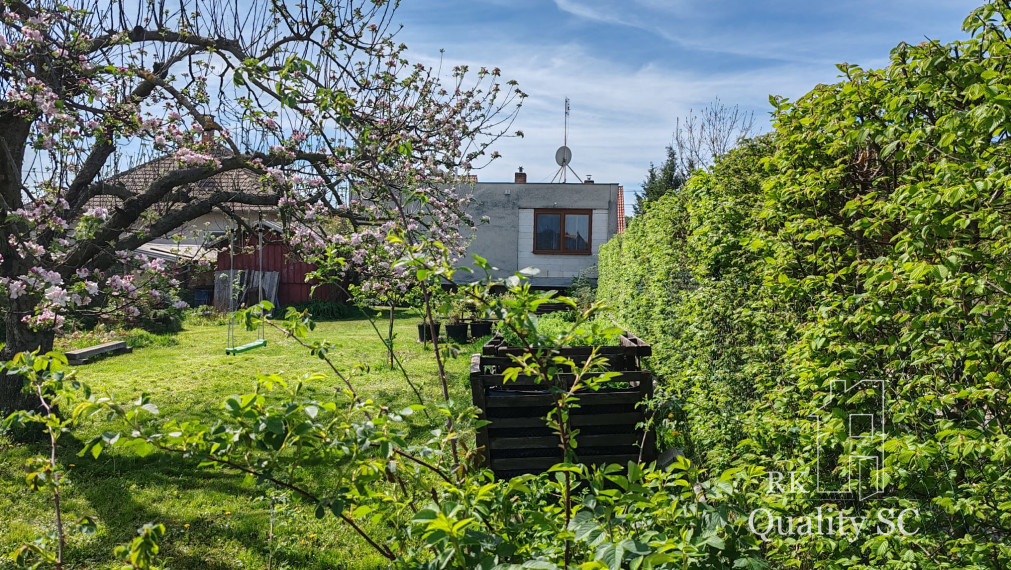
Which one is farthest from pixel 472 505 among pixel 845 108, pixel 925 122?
pixel 845 108

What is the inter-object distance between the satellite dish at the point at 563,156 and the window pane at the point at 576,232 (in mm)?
2004

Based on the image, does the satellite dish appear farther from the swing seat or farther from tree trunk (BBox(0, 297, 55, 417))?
tree trunk (BBox(0, 297, 55, 417))

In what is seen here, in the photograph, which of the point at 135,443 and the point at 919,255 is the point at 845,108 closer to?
the point at 919,255

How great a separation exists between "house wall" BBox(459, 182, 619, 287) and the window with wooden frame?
0.20 meters

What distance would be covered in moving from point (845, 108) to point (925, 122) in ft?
1.32

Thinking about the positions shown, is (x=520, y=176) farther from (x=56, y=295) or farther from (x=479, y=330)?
(x=56, y=295)

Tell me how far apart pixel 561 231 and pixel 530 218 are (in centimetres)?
126

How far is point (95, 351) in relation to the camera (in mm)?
10430

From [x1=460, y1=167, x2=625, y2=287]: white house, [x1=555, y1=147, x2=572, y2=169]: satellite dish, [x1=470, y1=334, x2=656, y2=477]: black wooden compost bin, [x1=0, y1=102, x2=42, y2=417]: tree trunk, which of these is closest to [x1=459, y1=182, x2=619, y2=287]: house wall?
[x1=460, y1=167, x2=625, y2=287]: white house

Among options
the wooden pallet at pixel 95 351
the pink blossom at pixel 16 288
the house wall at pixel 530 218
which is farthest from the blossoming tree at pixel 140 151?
the house wall at pixel 530 218

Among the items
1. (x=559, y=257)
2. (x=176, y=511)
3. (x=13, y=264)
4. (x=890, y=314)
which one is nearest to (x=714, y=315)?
(x=890, y=314)

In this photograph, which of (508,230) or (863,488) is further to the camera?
(508,230)

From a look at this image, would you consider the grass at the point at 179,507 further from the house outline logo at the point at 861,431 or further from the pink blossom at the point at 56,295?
the house outline logo at the point at 861,431

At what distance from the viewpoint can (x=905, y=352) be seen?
2322 millimetres
